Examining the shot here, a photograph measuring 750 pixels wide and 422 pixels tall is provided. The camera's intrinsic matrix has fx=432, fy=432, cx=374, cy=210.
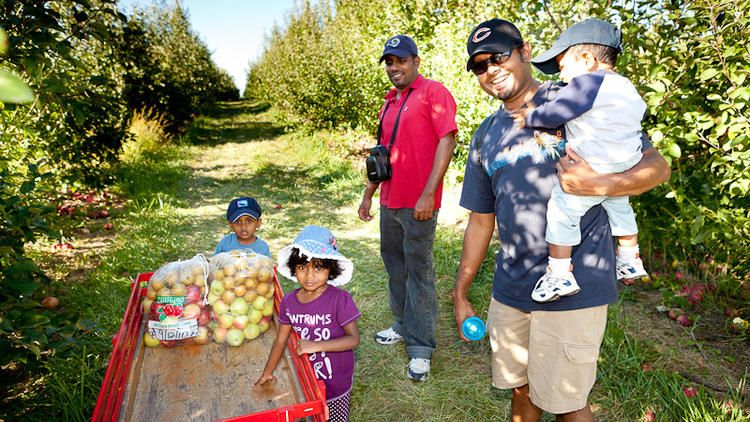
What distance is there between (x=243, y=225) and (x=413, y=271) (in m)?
1.46

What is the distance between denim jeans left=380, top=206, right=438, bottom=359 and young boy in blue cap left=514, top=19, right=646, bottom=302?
1294 millimetres

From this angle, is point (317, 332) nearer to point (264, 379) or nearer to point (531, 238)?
point (264, 379)

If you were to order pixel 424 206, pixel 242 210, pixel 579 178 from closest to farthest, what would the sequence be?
pixel 579 178 → pixel 424 206 → pixel 242 210

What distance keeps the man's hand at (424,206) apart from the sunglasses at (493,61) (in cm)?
103

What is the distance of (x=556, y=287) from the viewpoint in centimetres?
182

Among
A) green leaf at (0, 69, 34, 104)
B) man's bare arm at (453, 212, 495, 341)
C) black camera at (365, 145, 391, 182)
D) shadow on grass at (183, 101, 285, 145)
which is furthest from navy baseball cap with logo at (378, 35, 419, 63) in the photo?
shadow on grass at (183, 101, 285, 145)

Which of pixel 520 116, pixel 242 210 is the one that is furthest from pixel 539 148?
pixel 242 210

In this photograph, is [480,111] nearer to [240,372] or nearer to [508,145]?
[508,145]

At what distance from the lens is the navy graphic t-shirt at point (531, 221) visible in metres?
1.90

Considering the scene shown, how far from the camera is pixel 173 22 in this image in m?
20.6

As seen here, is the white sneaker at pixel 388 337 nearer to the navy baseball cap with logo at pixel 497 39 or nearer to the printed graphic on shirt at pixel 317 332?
the printed graphic on shirt at pixel 317 332

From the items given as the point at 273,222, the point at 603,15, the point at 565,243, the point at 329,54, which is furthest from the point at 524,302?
the point at 329,54

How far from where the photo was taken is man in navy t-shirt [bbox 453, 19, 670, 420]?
1.88 meters

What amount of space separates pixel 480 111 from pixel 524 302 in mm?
4974
